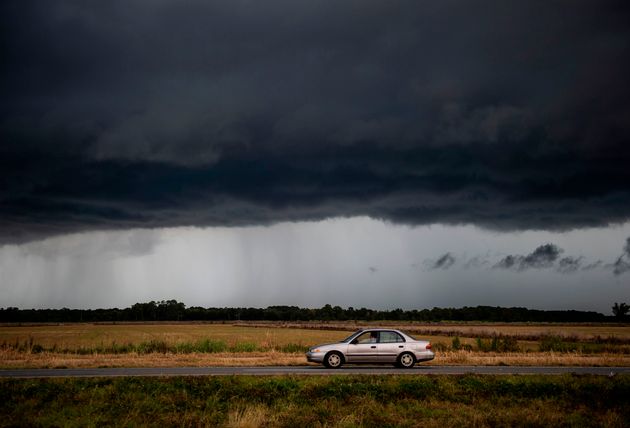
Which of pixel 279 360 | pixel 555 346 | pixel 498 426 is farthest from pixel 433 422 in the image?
pixel 555 346

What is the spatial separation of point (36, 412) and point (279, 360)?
15.1m

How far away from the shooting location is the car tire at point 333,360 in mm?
27016

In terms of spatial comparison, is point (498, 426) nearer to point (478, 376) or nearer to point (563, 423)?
point (563, 423)

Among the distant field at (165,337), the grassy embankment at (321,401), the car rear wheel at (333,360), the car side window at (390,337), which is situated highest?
the car side window at (390,337)

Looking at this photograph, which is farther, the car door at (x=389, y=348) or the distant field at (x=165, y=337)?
the distant field at (x=165, y=337)

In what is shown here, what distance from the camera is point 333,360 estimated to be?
2706 cm

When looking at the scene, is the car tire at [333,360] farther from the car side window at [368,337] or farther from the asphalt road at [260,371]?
the car side window at [368,337]

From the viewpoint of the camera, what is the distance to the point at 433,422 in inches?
663

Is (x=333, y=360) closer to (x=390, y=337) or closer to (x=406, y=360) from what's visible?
(x=390, y=337)

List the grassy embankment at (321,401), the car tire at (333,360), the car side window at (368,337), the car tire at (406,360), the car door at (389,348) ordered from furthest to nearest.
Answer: the car side window at (368,337)
the car tire at (406,360)
the car door at (389,348)
the car tire at (333,360)
the grassy embankment at (321,401)

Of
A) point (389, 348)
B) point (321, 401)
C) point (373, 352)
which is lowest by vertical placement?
point (321, 401)

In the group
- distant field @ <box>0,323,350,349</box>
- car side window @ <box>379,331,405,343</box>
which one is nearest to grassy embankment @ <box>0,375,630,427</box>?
car side window @ <box>379,331,405,343</box>

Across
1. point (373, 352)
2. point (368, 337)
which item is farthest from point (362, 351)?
point (368, 337)

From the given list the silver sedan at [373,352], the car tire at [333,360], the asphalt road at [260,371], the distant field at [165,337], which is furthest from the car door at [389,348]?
the distant field at [165,337]
